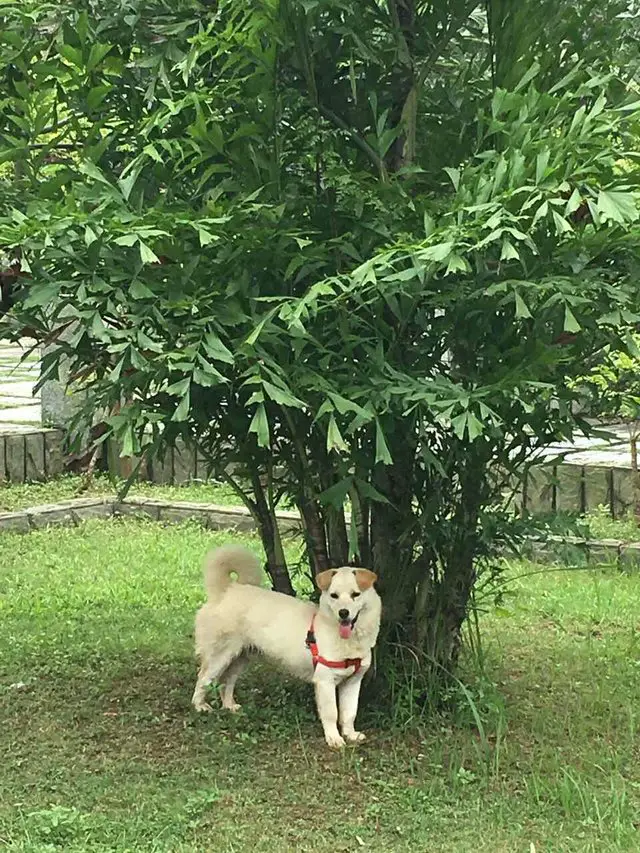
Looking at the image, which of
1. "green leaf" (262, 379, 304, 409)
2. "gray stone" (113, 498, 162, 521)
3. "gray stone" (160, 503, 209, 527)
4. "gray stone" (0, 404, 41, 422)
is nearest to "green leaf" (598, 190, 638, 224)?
"green leaf" (262, 379, 304, 409)

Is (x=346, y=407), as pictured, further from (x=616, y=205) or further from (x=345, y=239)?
(x=616, y=205)

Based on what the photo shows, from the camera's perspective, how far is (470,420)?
3887mm

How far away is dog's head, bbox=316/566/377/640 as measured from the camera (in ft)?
15.4

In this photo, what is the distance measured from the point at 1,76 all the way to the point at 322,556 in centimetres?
219

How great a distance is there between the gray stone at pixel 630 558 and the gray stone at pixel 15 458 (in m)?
5.21

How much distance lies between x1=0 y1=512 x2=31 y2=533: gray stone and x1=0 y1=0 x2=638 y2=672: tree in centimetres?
456

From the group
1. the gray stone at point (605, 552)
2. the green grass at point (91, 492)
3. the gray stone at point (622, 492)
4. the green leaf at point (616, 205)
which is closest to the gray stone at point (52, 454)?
the green grass at point (91, 492)

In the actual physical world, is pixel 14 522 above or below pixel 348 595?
below

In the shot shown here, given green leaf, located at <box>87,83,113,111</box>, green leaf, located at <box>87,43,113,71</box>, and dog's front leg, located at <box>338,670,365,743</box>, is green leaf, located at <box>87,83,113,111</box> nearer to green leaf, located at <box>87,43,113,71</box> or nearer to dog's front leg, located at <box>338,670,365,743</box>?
green leaf, located at <box>87,43,113,71</box>

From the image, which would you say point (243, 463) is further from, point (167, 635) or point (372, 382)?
point (167, 635)

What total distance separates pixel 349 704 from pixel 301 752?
0.83ft

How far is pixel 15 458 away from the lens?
10859mm

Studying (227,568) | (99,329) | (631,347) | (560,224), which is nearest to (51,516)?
(227,568)

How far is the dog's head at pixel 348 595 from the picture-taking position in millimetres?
4684
